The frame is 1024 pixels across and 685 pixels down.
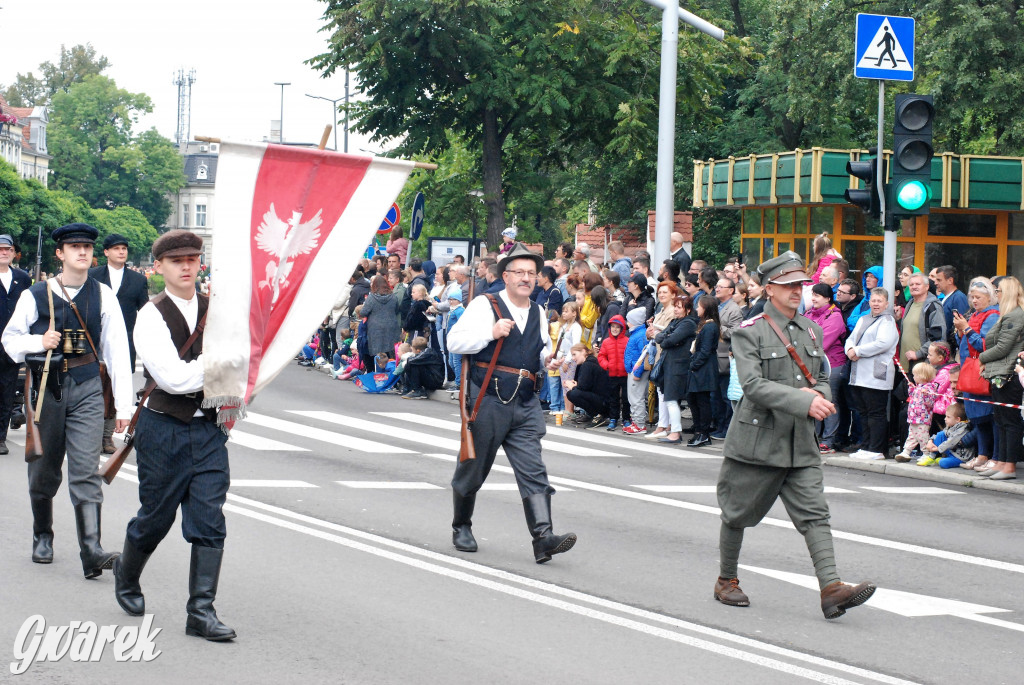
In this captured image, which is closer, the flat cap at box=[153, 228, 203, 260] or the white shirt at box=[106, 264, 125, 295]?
the flat cap at box=[153, 228, 203, 260]

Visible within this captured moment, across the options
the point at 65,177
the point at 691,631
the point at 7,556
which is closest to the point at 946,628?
the point at 691,631

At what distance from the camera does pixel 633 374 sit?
52.9 ft

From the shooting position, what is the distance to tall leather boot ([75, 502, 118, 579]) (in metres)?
7.64

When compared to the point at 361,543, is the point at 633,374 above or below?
above

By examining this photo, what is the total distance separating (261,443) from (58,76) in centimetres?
11152

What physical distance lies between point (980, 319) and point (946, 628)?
6.79 metres

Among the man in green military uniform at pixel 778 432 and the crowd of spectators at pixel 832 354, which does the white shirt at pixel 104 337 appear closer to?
the man in green military uniform at pixel 778 432

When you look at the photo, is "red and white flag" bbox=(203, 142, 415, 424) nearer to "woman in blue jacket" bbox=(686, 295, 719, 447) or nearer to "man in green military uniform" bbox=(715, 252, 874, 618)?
"man in green military uniform" bbox=(715, 252, 874, 618)

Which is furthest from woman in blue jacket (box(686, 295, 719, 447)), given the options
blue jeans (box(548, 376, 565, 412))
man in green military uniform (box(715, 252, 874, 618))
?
man in green military uniform (box(715, 252, 874, 618))

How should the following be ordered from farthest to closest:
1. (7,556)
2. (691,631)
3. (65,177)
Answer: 1. (65,177)
2. (7,556)
3. (691,631)

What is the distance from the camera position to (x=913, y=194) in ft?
45.5

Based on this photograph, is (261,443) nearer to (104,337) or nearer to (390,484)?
(390,484)

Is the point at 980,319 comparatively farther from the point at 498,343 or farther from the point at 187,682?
the point at 187,682

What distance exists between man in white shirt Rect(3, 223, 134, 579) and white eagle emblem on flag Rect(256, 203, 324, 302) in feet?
6.37
